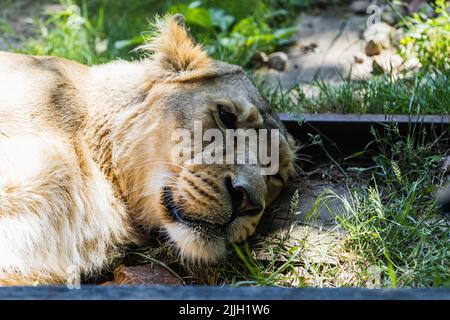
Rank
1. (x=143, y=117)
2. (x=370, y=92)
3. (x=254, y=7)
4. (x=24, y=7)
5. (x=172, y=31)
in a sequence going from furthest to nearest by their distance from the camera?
1. (x=24, y=7)
2. (x=254, y=7)
3. (x=370, y=92)
4. (x=172, y=31)
5. (x=143, y=117)

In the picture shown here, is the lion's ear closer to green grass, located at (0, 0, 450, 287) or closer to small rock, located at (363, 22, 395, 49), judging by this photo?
green grass, located at (0, 0, 450, 287)

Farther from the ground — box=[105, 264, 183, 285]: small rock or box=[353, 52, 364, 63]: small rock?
box=[105, 264, 183, 285]: small rock

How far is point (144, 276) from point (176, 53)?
1248 millimetres

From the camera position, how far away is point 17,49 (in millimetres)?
5484

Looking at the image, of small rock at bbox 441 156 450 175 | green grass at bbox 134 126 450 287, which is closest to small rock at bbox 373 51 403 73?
small rock at bbox 441 156 450 175

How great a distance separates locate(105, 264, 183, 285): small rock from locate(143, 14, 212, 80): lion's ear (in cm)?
103

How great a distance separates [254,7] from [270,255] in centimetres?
364

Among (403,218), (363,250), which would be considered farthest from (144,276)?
(403,218)

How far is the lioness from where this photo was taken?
2.87 meters

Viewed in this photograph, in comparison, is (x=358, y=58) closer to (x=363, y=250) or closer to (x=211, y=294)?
(x=363, y=250)

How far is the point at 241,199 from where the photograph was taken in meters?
2.88

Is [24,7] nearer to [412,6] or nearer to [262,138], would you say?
[412,6]

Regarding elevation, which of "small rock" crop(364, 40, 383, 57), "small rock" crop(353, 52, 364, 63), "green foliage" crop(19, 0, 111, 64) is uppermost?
"green foliage" crop(19, 0, 111, 64)

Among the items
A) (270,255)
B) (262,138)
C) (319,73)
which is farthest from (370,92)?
(270,255)
